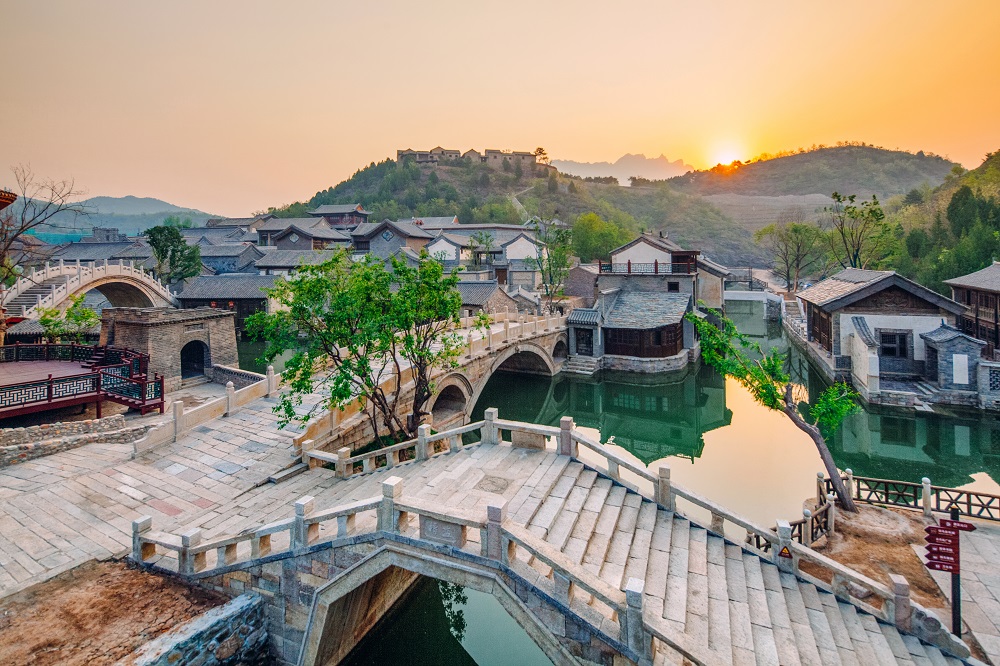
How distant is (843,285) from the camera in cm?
3039

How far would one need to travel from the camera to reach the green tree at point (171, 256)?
45.6 metres

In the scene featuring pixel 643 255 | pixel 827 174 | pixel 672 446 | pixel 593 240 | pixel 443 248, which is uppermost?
pixel 827 174

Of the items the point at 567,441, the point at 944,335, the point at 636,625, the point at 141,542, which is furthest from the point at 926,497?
the point at 141,542

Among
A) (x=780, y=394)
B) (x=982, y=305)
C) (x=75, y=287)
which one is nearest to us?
(x=780, y=394)

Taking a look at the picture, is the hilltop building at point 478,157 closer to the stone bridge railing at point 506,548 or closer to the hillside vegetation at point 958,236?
the hillside vegetation at point 958,236

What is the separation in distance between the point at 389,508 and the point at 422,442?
405cm

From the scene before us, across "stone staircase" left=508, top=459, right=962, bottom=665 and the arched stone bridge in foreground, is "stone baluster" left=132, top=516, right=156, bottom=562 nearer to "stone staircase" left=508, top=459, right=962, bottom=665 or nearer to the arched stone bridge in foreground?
"stone staircase" left=508, top=459, right=962, bottom=665

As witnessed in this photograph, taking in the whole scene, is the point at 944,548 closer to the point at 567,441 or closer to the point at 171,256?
the point at 567,441

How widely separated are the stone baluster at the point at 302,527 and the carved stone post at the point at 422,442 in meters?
3.79

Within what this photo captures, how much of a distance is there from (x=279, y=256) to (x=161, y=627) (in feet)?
157

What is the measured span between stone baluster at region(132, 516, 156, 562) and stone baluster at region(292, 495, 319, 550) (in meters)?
2.84

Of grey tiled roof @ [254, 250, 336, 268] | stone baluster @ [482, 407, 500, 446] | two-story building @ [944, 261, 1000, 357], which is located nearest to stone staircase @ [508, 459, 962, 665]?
stone baluster @ [482, 407, 500, 446]

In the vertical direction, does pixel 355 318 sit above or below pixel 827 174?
below

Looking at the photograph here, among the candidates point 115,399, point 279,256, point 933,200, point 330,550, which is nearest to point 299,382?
point 330,550
